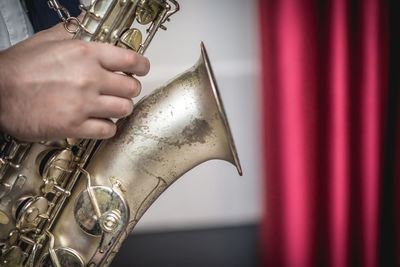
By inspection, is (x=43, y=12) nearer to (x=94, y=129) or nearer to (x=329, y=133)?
(x=94, y=129)

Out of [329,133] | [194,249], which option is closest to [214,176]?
[194,249]

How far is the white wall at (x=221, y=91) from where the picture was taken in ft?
4.16

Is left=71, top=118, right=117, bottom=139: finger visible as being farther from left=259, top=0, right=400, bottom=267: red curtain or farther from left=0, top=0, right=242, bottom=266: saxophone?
left=259, top=0, right=400, bottom=267: red curtain

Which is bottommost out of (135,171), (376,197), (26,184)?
(26,184)

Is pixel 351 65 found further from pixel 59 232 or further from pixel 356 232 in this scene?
pixel 59 232

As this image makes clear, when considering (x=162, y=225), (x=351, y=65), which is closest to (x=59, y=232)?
(x=162, y=225)

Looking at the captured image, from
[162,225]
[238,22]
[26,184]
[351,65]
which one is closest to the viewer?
[26,184]

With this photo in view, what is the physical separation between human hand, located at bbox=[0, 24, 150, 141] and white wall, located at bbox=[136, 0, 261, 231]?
0.74 m

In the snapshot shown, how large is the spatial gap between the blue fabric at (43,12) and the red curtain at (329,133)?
68 cm

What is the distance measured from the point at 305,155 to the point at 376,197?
0.34 m

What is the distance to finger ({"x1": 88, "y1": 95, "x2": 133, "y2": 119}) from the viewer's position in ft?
1.75

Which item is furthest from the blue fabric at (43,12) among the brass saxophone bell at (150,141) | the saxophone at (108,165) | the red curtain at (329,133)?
the red curtain at (329,133)

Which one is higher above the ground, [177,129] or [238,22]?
[238,22]

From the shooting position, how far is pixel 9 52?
518 mm
